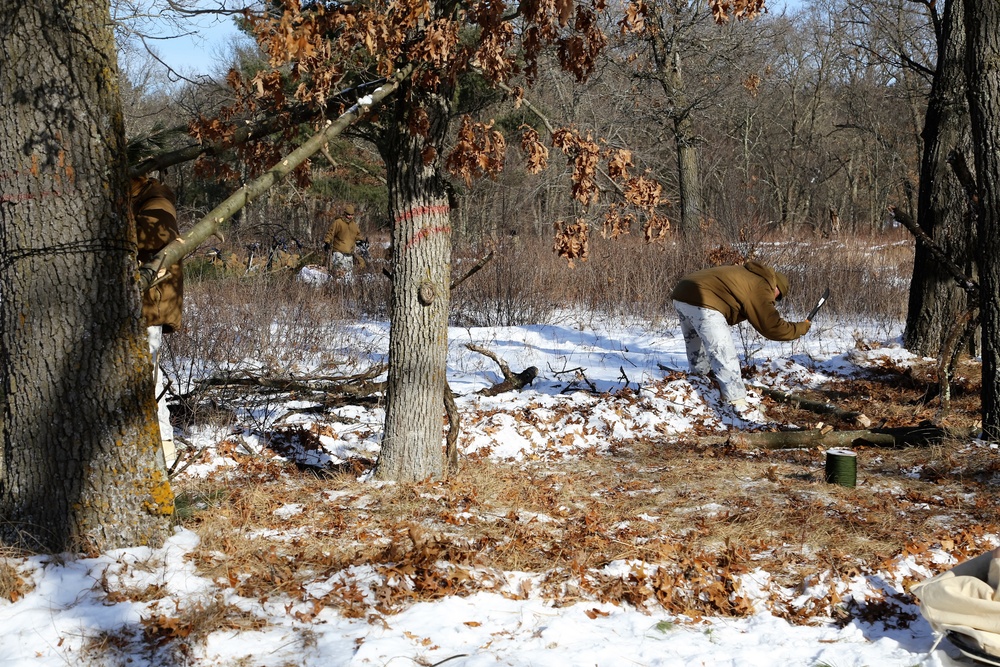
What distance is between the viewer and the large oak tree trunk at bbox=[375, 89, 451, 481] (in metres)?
5.31

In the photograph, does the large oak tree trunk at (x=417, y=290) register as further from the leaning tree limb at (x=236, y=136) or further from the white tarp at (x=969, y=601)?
the white tarp at (x=969, y=601)

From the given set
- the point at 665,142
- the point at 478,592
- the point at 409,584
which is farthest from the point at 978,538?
the point at 665,142

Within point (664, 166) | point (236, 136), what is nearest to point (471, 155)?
point (236, 136)

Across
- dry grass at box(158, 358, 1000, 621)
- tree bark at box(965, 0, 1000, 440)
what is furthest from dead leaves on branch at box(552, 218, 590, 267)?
tree bark at box(965, 0, 1000, 440)

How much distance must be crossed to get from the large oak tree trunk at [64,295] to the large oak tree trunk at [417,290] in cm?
175

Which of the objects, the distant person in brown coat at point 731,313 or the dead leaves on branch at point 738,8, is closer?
the dead leaves on branch at point 738,8

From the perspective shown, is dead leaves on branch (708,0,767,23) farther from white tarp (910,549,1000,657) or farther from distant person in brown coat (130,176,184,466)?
distant person in brown coat (130,176,184,466)

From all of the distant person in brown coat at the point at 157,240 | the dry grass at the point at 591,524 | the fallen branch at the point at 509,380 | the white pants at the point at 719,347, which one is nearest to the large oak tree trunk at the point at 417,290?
the dry grass at the point at 591,524

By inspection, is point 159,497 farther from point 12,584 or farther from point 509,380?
point 509,380

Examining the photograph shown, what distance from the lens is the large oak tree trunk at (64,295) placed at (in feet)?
12.6

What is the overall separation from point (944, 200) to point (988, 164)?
318 cm

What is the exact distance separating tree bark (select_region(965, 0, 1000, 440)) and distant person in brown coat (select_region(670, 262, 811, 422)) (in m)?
1.73

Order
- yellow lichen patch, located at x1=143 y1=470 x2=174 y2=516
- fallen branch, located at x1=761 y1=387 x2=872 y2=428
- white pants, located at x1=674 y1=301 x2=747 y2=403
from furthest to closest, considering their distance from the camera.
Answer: white pants, located at x1=674 y1=301 x2=747 y2=403 < fallen branch, located at x1=761 y1=387 x2=872 y2=428 < yellow lichen patch, located at x1=143 y1=470 x2=174 y2=516

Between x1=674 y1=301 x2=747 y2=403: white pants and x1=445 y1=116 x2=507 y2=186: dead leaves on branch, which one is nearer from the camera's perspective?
x1=445 y1=116 x2=507 y2=186: dead leaves on branch
